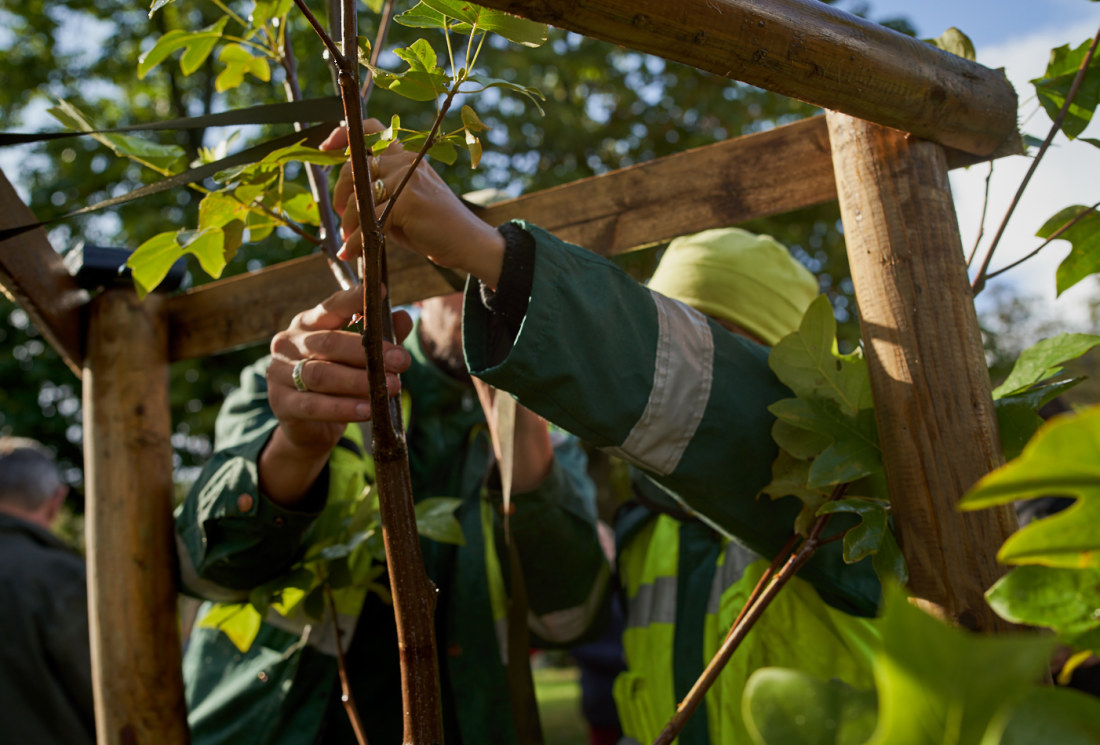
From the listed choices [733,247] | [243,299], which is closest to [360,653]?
[243,299]

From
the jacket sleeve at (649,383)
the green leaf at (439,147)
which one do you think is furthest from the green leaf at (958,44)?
the green leaf at (439,147)

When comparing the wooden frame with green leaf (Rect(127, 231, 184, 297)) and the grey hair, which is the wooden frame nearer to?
green leaf (Rect(127, 231, 184, 297))

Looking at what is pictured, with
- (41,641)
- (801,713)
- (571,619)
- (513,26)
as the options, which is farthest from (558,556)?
(41,641)

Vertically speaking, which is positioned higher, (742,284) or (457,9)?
(742,284)

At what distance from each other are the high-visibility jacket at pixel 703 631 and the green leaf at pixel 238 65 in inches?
55.0

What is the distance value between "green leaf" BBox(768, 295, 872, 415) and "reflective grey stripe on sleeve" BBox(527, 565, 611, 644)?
1.19 meters

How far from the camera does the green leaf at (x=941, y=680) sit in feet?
1.42

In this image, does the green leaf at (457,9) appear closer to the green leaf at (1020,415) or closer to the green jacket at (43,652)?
the green leaf at (1020,415)

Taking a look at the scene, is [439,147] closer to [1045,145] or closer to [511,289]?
[511,289]

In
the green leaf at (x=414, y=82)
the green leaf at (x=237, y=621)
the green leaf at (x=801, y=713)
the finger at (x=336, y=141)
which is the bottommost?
the green leaf at (x=801, y=713)

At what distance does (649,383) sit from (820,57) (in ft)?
1.70

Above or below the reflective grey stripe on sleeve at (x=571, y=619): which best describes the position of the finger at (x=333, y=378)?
above

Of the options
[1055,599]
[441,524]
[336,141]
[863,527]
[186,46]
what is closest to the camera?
[1055,599]

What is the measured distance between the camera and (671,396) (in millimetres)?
1307
